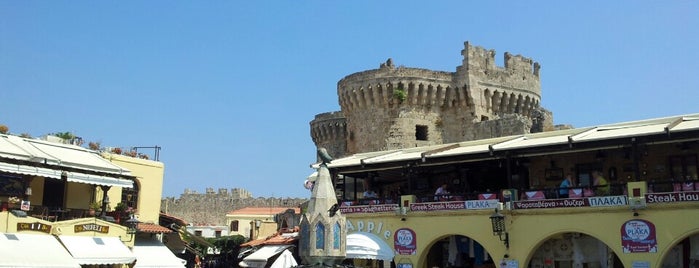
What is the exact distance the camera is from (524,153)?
2178 centimetres

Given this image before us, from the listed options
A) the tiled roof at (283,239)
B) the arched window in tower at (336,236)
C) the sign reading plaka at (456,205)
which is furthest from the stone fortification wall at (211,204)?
the arched window in tower at (336,236)

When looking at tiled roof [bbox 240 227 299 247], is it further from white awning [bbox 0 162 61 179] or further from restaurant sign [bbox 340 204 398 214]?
white awning [bbox 0 162 61 179]

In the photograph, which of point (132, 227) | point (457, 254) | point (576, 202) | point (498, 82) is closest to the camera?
point (576, 202)

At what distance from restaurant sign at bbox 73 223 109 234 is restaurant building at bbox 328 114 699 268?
8987mm

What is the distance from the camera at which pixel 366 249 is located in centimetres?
2256

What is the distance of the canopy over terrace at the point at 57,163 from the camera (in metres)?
22.8

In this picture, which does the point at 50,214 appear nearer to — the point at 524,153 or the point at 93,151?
the point at 93,151

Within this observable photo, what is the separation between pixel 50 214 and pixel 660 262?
2106cm

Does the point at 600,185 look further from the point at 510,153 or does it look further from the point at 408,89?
the point at 408,89

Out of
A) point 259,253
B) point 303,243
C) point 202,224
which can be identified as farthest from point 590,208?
point 202,224

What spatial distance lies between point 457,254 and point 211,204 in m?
48.6

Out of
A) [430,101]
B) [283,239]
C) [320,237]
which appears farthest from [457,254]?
[430,101]

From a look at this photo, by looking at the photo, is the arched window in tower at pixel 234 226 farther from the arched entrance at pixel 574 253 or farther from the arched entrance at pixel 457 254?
the arched entrance at pixel 574 253

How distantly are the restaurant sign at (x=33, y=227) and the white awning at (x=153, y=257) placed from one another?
4.13m
